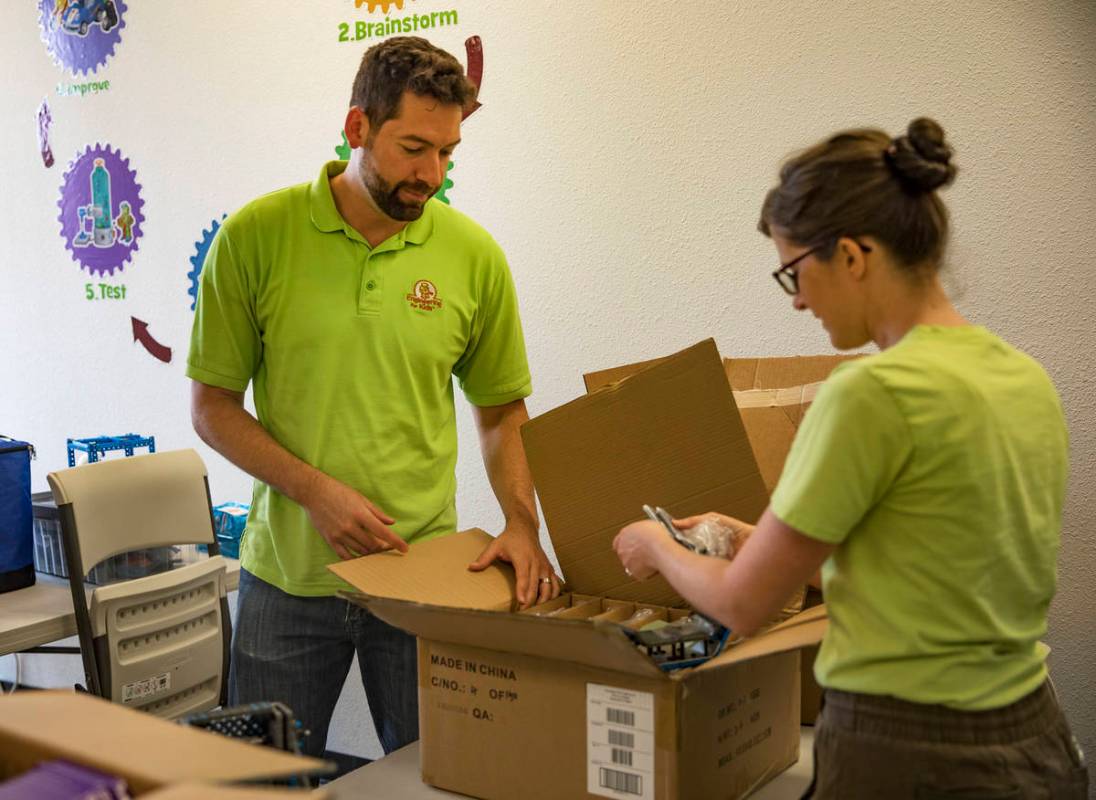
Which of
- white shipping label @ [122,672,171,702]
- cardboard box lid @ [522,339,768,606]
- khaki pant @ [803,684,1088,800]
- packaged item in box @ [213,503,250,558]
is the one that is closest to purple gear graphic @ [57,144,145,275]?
packaged item in box @ [213,503,250,558]

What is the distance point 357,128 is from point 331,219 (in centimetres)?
15

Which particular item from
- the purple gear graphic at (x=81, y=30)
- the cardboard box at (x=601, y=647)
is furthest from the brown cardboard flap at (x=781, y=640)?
the purple gear graphic at (x=81, y=30)

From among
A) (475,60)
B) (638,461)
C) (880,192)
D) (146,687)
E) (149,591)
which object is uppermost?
(475,60)

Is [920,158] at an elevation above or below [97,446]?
above

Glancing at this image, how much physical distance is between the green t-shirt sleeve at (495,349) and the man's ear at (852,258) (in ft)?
2.88

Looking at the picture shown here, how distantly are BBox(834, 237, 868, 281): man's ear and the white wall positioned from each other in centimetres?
15

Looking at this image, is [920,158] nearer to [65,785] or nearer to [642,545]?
[642,545]

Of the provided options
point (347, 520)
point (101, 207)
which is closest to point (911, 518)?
point (347, 520)

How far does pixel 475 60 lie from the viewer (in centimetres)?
268

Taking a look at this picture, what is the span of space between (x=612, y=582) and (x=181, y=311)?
7.78ft

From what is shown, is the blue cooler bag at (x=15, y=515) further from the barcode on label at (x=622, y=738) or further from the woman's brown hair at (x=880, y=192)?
the woman's brown hair at (x=880, y=192)

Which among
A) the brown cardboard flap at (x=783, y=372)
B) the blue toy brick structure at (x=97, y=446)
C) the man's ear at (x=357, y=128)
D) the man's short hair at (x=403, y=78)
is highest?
the man's short hair at (x=403, y=78)

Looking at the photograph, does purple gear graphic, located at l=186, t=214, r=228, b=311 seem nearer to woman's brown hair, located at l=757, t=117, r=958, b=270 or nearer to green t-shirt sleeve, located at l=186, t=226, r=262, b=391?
green t-shirt sleeve, located at l=186, t=226, r=262, b=391

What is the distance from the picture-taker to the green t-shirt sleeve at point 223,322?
169cm
